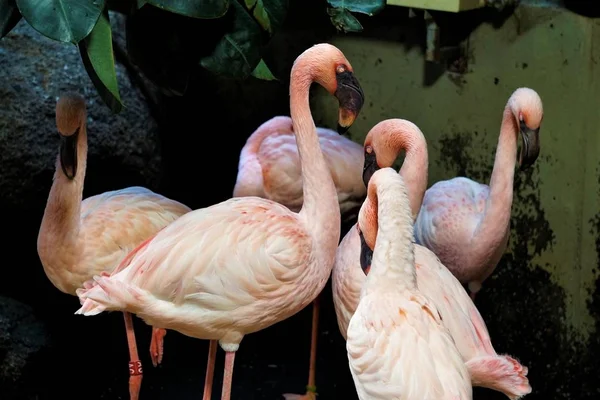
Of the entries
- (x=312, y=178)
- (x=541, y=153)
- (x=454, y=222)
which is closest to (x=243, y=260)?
(x=312, y=178)

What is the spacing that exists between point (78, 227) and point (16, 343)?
0.96 m

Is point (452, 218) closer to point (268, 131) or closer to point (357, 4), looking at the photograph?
point (268, 131)

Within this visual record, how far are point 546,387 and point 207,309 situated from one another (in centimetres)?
215

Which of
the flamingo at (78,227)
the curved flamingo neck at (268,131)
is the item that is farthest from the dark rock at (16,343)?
the curved flamingo neck at (268,131)

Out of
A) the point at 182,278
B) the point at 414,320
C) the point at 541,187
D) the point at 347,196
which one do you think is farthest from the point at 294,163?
the point at 414,320

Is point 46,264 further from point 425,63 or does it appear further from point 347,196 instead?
point 425,63

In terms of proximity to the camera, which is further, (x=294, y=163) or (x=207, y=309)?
(x=294, y=163)

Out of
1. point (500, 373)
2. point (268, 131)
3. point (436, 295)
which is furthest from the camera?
point (268, 131)

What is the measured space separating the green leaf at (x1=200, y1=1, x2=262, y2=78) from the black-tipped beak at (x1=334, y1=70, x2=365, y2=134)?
361 millimetres

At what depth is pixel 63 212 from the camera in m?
4.28

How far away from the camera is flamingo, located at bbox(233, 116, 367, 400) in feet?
16.9

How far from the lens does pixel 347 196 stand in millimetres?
5230

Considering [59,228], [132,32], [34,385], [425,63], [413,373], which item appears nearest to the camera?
[413,373]

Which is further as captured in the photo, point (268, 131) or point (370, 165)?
point (268, 131)
